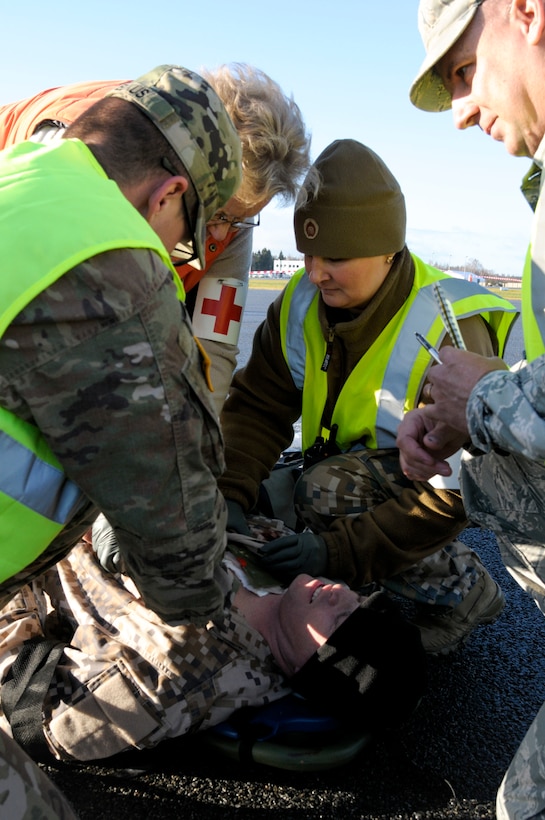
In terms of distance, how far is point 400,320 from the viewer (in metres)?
2.83

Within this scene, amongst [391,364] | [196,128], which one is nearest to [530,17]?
[196,128]

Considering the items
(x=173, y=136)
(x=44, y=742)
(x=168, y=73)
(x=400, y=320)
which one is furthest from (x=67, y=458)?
(x=400, y=320)

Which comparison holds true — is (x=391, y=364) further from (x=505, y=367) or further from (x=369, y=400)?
(x=505, y=367)

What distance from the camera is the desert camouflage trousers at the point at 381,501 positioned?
2809 millimetres

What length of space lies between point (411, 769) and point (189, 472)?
1.21 meters

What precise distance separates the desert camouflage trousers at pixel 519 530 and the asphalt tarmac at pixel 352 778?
Answer: 0.32 metres

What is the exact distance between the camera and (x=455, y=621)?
2779 millimetres

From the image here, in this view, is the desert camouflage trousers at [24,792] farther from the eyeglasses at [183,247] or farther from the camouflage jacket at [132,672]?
the eyeglasses at [183,247]

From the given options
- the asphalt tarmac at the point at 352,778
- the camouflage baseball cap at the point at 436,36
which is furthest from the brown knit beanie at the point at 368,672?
the camouflage baseball cap at the point at 436,36

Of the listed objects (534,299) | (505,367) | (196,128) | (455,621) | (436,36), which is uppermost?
(436,36)

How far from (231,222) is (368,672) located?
5.37 feet

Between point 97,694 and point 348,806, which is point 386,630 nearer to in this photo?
point 348,806

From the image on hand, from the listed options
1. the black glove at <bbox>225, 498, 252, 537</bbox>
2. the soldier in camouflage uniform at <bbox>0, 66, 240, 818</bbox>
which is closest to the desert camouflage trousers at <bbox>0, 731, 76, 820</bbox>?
the soldier in camouflage uniform at <bbox>0, 66, 240, 818</bbox>

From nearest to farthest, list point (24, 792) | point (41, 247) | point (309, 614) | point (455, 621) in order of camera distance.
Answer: point (41, 247), point (24, 792), point (309, 614), point (455, 621)
